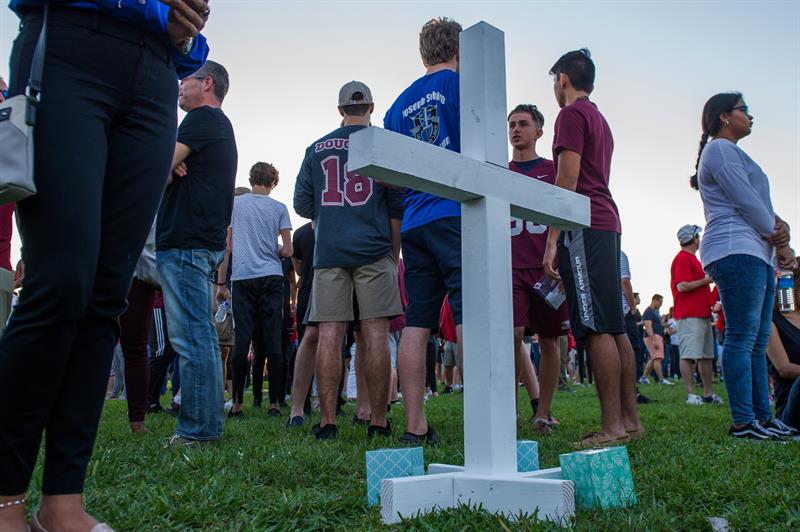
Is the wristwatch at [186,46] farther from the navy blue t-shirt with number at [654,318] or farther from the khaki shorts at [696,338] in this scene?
the navy blue t-shirt with number at [654,318]

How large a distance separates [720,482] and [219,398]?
250cm

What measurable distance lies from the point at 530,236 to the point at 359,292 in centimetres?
160

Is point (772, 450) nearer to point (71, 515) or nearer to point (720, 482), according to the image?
point (720, 482)

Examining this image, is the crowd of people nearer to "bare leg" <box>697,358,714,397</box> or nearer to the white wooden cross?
the white wooden cross

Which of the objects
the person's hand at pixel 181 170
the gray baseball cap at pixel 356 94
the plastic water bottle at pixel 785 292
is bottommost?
the plastic water bottle at pixel 785 292

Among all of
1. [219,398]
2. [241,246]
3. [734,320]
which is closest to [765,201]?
[734,320]

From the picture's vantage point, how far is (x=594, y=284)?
12.5ft

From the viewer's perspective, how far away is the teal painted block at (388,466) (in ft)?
7.41

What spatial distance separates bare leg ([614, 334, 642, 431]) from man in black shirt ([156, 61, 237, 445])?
2.31 m

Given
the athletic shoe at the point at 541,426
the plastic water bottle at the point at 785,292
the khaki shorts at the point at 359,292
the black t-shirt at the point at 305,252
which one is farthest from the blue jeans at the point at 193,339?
the plastic water bottle at the point at 785,292

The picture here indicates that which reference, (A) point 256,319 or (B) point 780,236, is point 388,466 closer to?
(B) point 780,236

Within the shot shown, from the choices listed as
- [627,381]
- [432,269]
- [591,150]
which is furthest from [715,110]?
[432,269]

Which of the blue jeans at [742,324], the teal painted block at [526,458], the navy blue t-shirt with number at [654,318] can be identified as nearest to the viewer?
the teal painted block at [526,458]

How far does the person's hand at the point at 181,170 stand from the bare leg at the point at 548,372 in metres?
2.83
